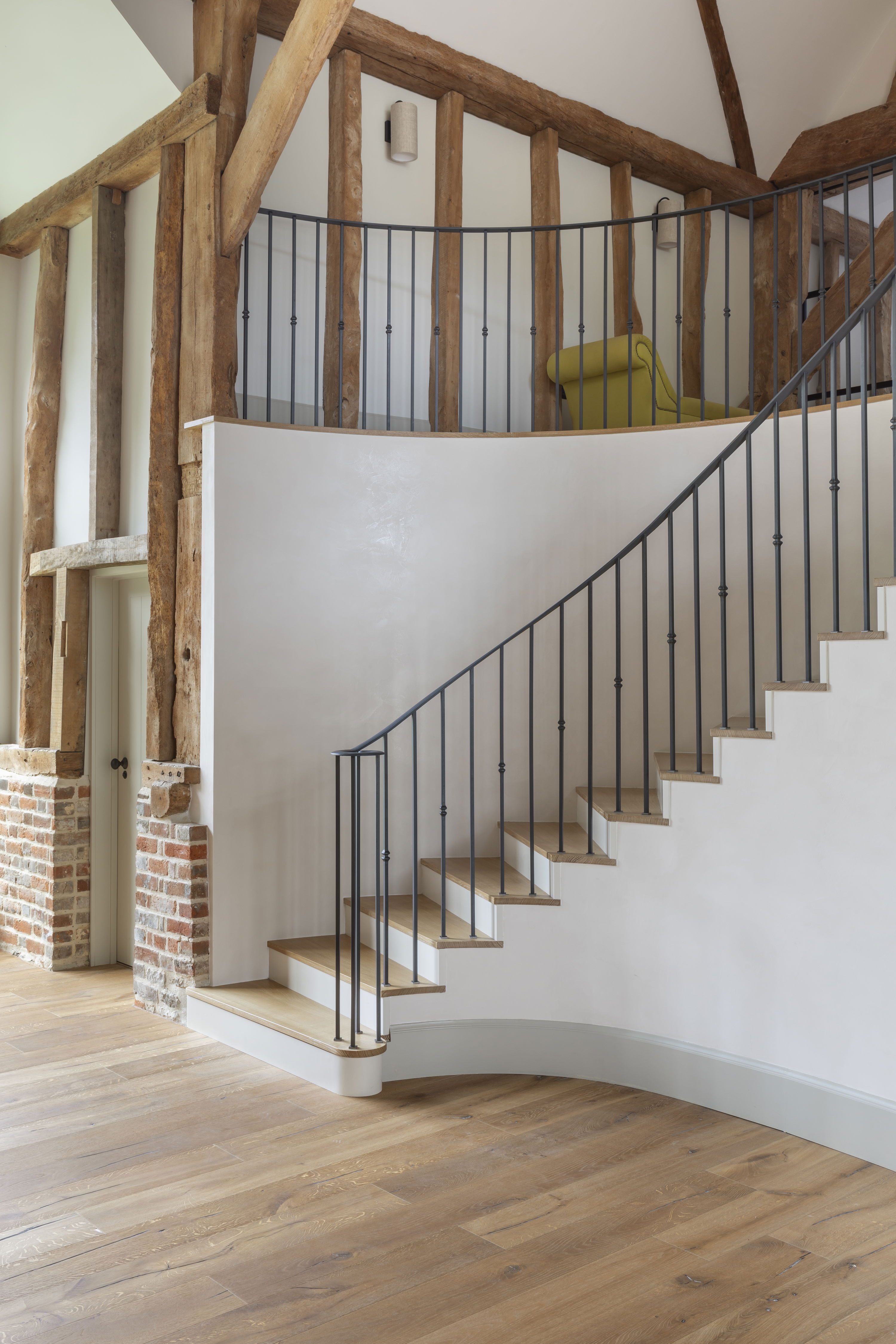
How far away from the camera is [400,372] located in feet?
18.7

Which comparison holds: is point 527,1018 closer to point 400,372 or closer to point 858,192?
point 400,372

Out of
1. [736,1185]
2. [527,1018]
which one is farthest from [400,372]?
[736,1185]

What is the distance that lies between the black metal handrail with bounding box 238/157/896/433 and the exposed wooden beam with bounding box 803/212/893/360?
0.09 metres

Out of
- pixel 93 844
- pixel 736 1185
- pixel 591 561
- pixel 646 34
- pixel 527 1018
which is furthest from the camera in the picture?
pixel 646 34

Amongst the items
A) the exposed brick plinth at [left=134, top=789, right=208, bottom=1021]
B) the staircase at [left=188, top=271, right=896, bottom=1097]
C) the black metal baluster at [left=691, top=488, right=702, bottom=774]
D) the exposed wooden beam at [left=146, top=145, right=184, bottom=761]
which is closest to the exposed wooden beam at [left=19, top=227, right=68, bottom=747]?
the exposed wooden beam at [left=146, top=145, right=184, bottom=761]

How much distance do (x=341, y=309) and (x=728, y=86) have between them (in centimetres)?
358

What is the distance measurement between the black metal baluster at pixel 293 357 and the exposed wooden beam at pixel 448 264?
2.39 feet

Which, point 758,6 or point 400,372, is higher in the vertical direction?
point 758,6

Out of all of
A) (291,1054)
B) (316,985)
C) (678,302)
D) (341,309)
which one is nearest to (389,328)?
(341,309)

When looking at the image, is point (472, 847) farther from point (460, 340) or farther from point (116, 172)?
point (116, 172)

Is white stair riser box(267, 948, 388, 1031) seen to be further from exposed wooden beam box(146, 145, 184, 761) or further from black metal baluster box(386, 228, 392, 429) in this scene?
black metal baluster box(386, 228, 392, 429)

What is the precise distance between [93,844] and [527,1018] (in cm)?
270

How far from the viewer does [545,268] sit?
609 cm

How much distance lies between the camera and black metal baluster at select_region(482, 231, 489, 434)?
5.30m
